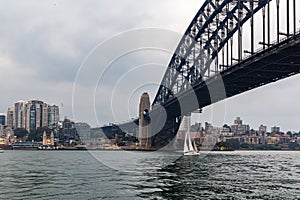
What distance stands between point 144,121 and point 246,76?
65265mm

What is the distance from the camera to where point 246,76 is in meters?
50.5

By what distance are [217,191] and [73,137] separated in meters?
158

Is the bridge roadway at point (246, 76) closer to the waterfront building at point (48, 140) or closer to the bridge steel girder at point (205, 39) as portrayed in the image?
the bridge steel girder at point (205, 39)

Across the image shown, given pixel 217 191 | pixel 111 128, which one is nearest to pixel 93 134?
pixel 111 128

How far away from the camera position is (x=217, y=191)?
25328 mm

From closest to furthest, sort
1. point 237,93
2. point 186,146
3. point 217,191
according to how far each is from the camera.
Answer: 1. point 217,191
2. point 237,93
3. point 186,146

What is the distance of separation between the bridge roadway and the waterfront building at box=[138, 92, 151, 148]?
17.1m

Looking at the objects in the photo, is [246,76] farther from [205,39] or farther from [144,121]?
[144,121]

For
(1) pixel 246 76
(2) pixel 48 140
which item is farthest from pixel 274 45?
(2) pixel 48 140

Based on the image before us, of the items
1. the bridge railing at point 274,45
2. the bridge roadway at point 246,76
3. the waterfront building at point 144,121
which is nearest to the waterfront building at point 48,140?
the waterfront building at point 144,121

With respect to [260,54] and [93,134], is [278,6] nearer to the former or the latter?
[260,54]

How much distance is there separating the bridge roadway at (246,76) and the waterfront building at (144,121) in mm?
17103

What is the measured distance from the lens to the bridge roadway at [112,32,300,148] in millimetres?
38647

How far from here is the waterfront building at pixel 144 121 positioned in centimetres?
11438
